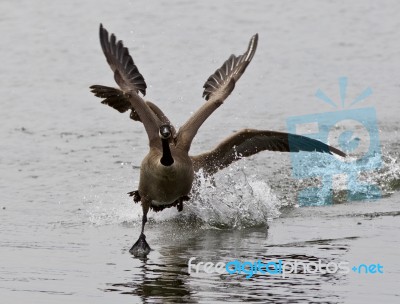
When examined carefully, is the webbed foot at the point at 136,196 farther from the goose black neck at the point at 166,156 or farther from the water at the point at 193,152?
the goose black neck at the point at 166,156

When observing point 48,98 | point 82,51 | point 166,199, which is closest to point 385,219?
point 166,199

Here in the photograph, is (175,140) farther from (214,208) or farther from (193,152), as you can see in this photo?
(193,152)

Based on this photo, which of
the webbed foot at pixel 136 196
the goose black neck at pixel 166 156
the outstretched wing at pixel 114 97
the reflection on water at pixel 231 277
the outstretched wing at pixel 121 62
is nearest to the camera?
the reflection on water at pixel 231 277

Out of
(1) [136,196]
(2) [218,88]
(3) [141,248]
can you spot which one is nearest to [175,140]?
(1) [136,196]

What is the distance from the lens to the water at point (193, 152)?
8.83 meters

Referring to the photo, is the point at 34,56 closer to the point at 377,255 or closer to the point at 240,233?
the point at 240,233

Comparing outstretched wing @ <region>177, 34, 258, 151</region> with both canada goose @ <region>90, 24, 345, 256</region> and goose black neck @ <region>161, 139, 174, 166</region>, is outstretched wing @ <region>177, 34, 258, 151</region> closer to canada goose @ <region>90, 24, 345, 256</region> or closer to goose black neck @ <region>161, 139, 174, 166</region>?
canada goose @ <region>90, 24, 345, 256</region>

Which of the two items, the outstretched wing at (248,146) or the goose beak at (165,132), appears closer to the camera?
the goose beak at (165,132)

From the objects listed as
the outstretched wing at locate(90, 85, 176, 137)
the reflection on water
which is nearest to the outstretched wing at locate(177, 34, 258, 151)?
the outstretched wing at locate(90, 85, 176, 137)

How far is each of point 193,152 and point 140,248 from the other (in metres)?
5.12

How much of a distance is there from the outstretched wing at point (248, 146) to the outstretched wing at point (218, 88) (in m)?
0.47

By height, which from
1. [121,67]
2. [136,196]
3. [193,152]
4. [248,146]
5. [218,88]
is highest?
[121,67]

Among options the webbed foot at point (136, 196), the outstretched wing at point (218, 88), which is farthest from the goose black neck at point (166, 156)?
the outstretched wing at point (218, 88)

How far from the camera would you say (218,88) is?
12.9 metres
